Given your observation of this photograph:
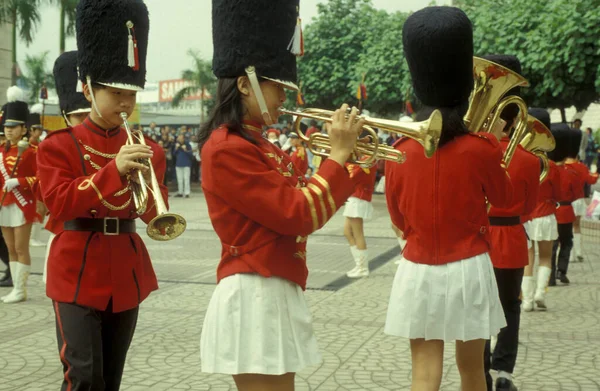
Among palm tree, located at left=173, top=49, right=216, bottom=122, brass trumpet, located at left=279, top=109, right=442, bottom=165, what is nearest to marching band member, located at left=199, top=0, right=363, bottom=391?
brass trumpet, located at left=279, top=109, right=442, bottom=165

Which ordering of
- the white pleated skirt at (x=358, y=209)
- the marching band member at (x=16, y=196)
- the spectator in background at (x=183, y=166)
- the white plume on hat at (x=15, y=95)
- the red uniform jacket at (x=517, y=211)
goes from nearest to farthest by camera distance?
the red uniform jacket at (x=517, y=211), the marching band member at (x=16, y=196), the white plume on hat at (x=15, y=95), the white pleated skirt at (x=358, y=209), the spectator in background at (x=183, y=166)

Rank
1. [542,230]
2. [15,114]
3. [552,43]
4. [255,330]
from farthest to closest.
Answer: [552,43] < [15,114] < [542,230] < [255,330]

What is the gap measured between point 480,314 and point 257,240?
151 cm

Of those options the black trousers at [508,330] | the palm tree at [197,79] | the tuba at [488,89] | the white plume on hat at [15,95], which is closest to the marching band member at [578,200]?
the black trousers at [508,330]

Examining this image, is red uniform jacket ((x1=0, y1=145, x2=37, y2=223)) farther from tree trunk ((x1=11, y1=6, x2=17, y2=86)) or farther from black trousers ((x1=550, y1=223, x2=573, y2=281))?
tree trunk ((x1=11, y1=6, x2=17, y2=86))

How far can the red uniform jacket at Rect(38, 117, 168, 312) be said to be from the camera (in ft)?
14.0

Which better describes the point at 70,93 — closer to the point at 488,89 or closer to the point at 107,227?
the point at 107,227

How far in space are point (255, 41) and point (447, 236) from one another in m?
1.50

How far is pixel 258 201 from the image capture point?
3312mm

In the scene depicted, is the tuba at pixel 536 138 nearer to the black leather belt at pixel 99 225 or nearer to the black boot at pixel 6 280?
the black leather belt at pixel 99 225

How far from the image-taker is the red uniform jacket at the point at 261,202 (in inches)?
131

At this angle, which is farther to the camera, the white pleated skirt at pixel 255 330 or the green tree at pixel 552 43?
the green tree at pixel 552 43

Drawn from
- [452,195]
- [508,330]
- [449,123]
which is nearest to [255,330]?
[452,195]

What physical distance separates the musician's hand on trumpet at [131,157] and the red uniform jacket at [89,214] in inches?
1.8
